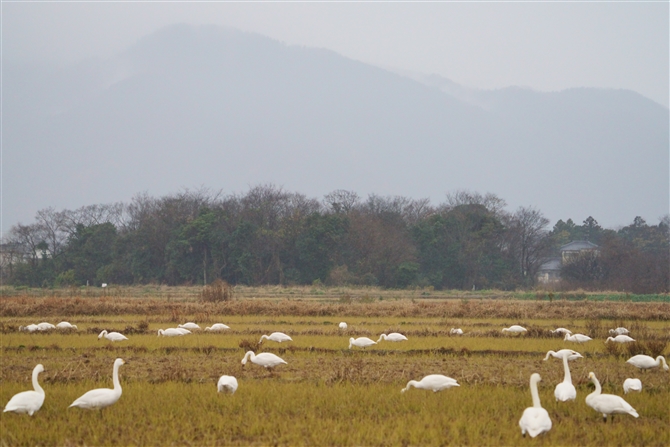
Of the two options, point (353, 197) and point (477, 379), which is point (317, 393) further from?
point (353, 197)

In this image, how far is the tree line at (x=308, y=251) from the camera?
58375 millimetres

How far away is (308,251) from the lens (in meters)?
59.7

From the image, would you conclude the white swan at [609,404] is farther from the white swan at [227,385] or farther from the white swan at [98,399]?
the white swan at [98,399]

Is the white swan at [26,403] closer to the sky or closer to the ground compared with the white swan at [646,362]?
closer to the sky

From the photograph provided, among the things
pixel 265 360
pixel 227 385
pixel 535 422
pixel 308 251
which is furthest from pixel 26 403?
pixel 308 251

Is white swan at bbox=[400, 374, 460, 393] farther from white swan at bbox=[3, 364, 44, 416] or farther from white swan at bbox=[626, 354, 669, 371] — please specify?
white swan at bbox=[3, 364, 44, 416]

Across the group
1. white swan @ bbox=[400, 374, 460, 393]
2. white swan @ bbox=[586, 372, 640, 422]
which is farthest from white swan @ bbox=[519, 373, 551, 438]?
white swan @ bbox=[400, 374, 460, 393]

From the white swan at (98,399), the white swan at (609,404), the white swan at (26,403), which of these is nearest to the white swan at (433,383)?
the white swan at (609,404)

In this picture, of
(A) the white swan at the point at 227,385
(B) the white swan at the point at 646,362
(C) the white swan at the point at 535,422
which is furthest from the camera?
(B) the white swan at the point at 646,362

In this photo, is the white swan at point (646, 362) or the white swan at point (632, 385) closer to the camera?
the white swan at point (632, 385)

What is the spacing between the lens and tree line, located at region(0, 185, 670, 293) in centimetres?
5838

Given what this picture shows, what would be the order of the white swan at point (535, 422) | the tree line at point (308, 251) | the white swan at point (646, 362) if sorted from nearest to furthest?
the white swan at point (535, 422)
the white swan at point (646, 362)
the tree line at point (308, 251)

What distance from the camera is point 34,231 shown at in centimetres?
7044

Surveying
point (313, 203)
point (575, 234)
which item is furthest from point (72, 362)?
point (575, 234)
